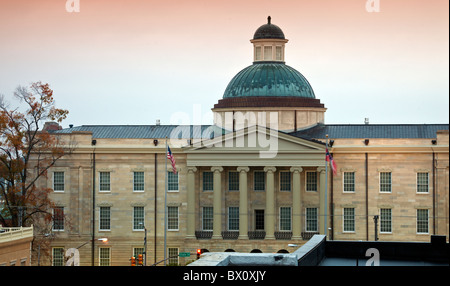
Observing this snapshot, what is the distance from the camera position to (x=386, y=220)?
307ft

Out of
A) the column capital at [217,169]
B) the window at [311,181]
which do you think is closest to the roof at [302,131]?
the window at [311,181]

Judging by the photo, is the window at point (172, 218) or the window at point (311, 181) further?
the window at point (172, 218)

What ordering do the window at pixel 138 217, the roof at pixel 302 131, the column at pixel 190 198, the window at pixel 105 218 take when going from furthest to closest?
1. the roof at pixel 302 131
2. the window at pixel 105 218
3. the window at pixel 138 217
4. the column at pixel 190 198

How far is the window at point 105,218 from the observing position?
96875 mm

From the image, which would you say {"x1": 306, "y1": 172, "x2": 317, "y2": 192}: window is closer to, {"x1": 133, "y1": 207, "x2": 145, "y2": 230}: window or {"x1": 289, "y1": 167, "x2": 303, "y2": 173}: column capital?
{"x1": 289, "y1": 167, "x2": 303, "y2": 173}: column capital

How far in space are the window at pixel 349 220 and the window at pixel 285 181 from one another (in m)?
5.63

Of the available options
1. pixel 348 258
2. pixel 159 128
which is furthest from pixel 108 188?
pixel 348 258

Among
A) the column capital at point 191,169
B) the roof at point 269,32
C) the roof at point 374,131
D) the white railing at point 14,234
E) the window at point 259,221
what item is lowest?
the window at point 259,221

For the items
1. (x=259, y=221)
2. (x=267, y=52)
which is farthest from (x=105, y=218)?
(x=267, y=52)

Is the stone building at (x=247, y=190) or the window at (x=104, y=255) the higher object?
the stone building at (x=247, y=190)

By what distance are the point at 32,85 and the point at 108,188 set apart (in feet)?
61.3

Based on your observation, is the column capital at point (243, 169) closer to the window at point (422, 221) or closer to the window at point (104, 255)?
the window at point (104, 255)

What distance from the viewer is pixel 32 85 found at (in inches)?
3189
